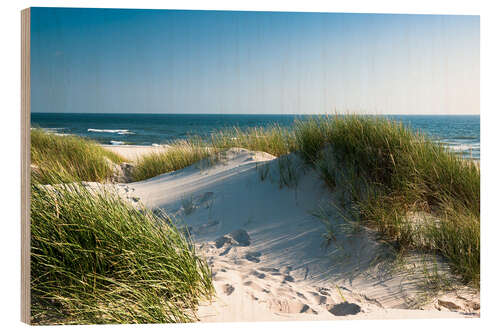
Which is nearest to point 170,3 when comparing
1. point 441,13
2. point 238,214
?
point 238,214

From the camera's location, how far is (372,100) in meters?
3.94

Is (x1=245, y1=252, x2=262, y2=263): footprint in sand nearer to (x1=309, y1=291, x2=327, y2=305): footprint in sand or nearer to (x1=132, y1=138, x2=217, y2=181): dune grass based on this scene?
(x1=309, y1=291, x2=327, y2=305): footprint in sand

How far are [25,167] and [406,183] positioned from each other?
2.97 meters

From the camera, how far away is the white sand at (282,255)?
9.18 ft

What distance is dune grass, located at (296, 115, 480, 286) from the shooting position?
329cm

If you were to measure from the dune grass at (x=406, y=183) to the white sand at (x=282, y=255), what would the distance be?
0.62 ft

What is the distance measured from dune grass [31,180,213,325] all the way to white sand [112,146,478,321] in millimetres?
250

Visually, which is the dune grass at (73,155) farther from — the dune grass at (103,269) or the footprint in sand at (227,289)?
the footprint in sand at (227,289)

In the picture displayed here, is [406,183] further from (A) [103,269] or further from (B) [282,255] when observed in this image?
(A) [103,269]

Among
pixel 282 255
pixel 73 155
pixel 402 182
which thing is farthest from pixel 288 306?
pixel 73 155

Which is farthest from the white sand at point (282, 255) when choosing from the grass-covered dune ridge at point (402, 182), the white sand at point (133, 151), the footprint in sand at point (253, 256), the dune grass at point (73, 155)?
the white sand at point (133, 151)

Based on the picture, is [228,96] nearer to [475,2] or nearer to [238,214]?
[238,214]

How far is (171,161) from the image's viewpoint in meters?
6.55

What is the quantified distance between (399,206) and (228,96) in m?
1.77
